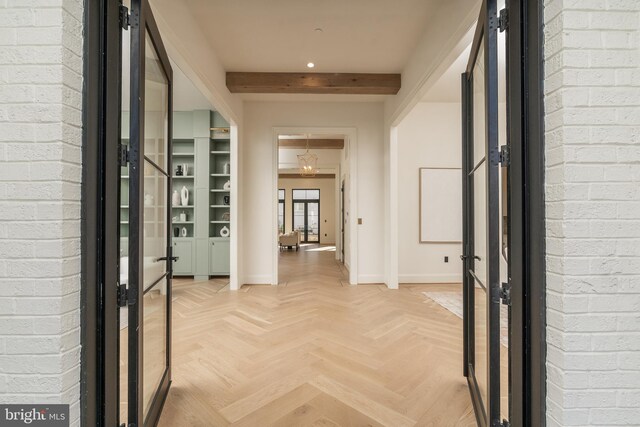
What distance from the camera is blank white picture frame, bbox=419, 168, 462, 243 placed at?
5062 millimetres

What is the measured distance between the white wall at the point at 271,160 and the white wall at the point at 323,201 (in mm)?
8438

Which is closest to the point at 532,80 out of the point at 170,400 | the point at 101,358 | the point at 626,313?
the point at 626,313

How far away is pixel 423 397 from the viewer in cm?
190

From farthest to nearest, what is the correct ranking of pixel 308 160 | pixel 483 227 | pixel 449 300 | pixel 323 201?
1. pixel 323 201
2. pixel 308 160
3. pixel 449 300
4. pixel 483 227

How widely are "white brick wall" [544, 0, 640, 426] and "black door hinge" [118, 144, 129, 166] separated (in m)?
1.62

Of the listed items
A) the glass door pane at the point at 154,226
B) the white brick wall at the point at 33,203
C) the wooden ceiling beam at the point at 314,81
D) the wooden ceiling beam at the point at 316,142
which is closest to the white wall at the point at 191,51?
the wooden ceiling beam at the point at 314,81

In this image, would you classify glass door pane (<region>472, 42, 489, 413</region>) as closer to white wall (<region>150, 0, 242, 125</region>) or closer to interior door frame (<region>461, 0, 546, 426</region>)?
interior door frame (<region>461, 0, 546, 426</region>)

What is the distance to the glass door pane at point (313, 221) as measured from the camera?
44.8 feet

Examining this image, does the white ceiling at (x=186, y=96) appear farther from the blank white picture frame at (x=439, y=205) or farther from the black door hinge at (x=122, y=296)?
the blank white picture frame at (x=439, y=205)

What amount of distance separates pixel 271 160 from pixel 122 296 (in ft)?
12.4

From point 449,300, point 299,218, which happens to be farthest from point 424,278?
point 299,218

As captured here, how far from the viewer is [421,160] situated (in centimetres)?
511

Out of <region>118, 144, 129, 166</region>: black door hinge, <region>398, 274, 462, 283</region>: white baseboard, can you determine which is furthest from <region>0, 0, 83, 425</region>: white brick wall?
<region>398, 274, 462, 283</region>: white baseboard

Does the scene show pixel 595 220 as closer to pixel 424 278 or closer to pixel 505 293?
pixel 505 293
